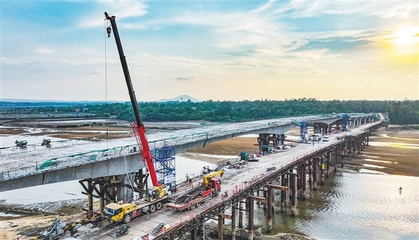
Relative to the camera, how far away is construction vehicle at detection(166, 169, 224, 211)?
89.4 ft

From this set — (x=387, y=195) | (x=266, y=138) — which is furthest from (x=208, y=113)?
(x=387, y=195)

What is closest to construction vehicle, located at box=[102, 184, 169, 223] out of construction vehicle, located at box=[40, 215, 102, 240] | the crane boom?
the crane boom

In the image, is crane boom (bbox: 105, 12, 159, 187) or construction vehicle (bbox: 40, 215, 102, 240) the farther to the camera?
crane boom (bbox: 105, 12, 159, 187)

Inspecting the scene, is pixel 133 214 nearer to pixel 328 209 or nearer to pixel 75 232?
pixel 75 232

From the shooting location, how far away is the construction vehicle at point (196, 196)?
2725 cm

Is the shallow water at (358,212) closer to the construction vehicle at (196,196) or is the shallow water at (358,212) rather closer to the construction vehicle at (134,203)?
the construction vehicle at (196,196)

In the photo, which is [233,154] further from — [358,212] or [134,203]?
[134,203]

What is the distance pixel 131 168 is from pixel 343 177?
46464 mm

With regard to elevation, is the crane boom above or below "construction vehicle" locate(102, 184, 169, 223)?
above

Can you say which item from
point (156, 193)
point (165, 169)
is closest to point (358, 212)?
point (165, 169)

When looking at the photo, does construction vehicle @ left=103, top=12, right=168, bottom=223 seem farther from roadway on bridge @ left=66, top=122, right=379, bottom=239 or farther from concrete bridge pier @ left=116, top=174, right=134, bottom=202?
concrete bridge pier @ left=116, top=174, right=134, bottom=202

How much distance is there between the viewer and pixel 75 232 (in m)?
22.5

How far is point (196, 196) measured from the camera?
97.7 ft

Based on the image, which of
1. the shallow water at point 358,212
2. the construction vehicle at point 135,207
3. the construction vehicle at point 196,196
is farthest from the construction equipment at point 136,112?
the shallow water at point 358,212
